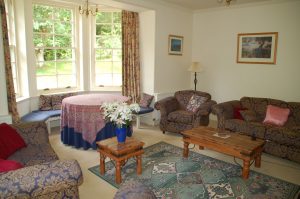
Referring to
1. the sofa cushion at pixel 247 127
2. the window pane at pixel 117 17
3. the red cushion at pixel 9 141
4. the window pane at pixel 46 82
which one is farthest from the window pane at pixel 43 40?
the sofa cushion at pixel 247 127

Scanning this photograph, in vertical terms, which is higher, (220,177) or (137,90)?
(137,90)

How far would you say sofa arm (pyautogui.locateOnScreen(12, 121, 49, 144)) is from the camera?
306 centimetres

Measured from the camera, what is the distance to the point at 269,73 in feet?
17.4

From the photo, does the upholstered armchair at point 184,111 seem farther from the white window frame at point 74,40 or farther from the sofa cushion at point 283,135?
the white window frame at point 74,40

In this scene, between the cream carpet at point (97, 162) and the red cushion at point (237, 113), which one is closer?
the cream carpet at point (97, 162)

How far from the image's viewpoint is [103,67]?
611 centimetres

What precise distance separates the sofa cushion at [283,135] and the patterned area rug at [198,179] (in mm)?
781

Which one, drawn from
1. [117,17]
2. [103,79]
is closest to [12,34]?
[103,79]

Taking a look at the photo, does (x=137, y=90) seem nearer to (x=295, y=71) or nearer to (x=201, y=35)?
(x=201, y=35)

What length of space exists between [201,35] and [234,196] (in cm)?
454

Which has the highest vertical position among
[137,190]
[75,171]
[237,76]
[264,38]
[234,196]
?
[264,38]

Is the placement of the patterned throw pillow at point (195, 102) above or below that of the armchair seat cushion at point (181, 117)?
above

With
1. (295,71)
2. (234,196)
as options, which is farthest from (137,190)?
(295,71)

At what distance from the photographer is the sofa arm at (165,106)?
507cm
